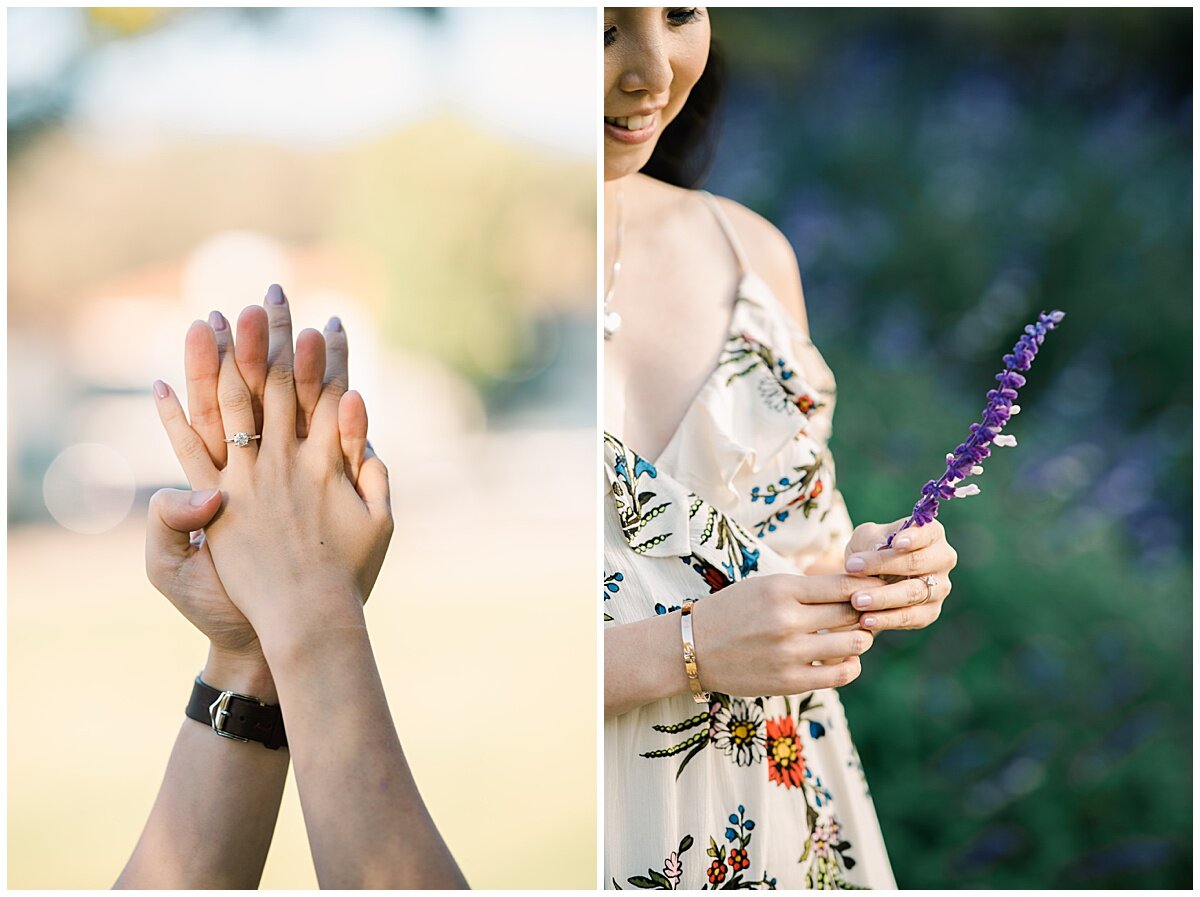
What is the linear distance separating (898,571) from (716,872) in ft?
1.34

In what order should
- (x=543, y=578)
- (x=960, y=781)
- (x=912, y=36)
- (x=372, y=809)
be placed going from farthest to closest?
(x=912, y=36) < (x=960, y=781) < (x=543, y=578) < (x=372, y=809)

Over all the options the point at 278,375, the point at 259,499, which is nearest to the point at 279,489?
the point at 259,499

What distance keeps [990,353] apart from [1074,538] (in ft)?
1.47

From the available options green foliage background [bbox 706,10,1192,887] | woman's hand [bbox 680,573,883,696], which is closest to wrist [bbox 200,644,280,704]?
woman's hand [bbox 680,573,883,696]

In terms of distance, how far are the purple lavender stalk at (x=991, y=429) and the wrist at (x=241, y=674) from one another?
0.72m

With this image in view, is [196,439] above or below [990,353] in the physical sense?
below

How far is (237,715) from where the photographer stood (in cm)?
123

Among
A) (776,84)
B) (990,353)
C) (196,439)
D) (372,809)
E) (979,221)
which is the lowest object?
(372,809)

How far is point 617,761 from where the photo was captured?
1239 millimetres

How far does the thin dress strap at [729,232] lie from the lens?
146cm

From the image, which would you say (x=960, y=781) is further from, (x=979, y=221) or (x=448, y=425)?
(x=448, y=425)

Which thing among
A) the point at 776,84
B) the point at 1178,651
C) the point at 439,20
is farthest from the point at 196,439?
the point at 1178,651

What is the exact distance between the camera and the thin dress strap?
1456 mm

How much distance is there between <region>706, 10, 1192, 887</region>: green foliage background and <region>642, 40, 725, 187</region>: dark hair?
2.21 feet
